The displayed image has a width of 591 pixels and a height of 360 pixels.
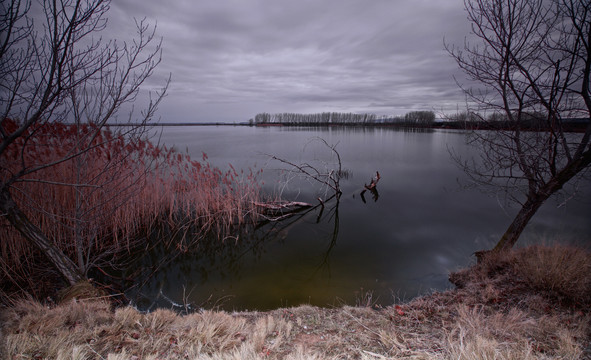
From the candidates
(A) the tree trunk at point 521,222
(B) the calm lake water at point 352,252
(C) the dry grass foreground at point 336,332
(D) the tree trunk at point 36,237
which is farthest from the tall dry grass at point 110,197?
(A) the tree trunk at point 521,222

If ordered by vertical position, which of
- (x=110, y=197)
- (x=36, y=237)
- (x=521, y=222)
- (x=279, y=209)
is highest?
(x=110, y=197)

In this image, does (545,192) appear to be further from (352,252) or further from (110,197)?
(110,197)

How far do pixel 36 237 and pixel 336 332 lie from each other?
4.06 meters

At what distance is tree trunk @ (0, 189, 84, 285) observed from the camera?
2879 mm

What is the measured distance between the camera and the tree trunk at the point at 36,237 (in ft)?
9.45

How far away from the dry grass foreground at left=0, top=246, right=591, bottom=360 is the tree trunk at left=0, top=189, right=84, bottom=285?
75 centimetres

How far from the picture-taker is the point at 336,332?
264 centimetres

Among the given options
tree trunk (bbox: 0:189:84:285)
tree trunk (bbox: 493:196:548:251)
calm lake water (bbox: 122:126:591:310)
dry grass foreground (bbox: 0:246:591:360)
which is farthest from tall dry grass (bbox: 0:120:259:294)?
tree trunk (bbox: 493:196:548:251)

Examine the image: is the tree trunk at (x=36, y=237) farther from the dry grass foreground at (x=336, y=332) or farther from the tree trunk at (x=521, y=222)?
the tree trunk at (x=521, y=222)

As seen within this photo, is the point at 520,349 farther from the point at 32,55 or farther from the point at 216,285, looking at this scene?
the point at 32,55

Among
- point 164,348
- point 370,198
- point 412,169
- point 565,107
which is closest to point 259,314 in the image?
point 164,348

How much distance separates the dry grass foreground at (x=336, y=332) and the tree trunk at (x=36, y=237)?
2.44ft

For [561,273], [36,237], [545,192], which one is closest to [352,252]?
[561,273]

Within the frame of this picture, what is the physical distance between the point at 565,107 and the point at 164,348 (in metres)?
6.57
